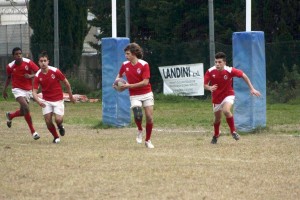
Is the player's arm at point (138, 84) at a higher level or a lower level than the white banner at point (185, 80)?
higher

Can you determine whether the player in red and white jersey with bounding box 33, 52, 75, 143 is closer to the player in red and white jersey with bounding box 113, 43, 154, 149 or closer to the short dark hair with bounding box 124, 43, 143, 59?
the player in red and white jersey with bounding box 113, 43, 154, 149

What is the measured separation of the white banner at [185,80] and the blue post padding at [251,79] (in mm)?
16460

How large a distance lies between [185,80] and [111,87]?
591 inches

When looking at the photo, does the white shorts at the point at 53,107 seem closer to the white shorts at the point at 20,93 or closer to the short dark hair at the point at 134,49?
the short dark hair at the point at 134,49

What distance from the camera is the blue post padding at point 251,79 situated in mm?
22469

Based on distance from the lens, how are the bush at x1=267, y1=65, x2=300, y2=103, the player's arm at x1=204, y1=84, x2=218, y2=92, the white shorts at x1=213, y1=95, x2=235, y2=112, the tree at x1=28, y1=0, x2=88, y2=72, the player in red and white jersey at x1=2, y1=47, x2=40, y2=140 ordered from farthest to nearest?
the tree at x1=28, y1=0, x2=88, y2=72
the bush at x1=267, y1=65, x2=300, y2=103
the player in red and white jersey at x1=2, y1=47, x2=40, y2=140
the white shorts at x1=213, y1=95, x2=235, y2=112
the player's arm at x1=204, y1=84, x2=218, y2=92

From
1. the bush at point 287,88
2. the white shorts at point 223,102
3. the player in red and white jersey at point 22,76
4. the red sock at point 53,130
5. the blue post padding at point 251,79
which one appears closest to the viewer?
the white shorts at point 223,102

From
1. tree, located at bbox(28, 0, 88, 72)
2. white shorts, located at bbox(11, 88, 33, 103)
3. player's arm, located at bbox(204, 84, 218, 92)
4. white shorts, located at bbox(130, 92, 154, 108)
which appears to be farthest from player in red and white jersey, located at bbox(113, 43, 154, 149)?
tree, located at bbox(28, 0, 88, 72)

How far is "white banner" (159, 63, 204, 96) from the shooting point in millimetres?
39594

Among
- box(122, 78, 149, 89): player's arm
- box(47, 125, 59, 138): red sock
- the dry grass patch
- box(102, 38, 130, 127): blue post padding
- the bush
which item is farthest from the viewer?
the bush

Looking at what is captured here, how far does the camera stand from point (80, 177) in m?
14.1

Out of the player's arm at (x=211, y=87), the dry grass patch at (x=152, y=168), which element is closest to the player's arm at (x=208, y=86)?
the player's arm at (x=211, y=87)

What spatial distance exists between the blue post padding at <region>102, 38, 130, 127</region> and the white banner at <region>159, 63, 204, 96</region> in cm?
1416

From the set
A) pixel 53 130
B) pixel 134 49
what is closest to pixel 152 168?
pixel 134 49
